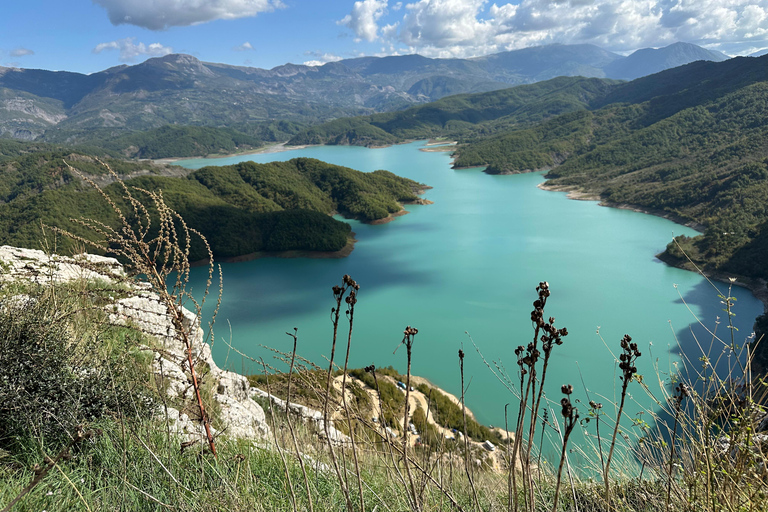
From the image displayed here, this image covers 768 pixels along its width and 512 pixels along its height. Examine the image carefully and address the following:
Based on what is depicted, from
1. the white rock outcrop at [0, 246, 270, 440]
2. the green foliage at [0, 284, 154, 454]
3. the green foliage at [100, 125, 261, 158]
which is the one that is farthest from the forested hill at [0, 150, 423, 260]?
the green foliage at [100, 125, 261, 158]

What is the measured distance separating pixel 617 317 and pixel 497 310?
6.22 meters

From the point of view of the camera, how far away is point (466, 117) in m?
160

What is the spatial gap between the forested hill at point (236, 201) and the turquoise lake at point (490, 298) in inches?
136

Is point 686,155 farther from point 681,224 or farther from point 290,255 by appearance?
point 290,255

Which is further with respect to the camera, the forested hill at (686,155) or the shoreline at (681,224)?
the forested hill at (686,155)

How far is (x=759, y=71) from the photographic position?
253ft

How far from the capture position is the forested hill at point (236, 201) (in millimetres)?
37344

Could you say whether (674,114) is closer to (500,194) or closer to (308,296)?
(500,194)

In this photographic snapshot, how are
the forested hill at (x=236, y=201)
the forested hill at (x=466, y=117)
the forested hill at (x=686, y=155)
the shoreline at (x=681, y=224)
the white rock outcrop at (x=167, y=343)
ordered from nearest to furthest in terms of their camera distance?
the white rock outcrop at (x=167, y=343)
the shoreline at (x=681, y=224)
the forested hill at (x=686, y=155)
the forested hill at (x=236, y=201)
the forested hill at (x=466, y=117)

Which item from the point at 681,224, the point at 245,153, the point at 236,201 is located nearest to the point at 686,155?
the point at 681,224

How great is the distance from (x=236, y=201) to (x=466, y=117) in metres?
131

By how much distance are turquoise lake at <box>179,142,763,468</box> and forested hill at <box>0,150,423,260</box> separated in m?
3.46

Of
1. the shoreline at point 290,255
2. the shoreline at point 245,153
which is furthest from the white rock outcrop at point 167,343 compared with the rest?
the shoreline at point 245,153

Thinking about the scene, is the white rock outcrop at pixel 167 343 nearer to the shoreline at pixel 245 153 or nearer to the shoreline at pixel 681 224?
the shoreline at pixel 681 224
